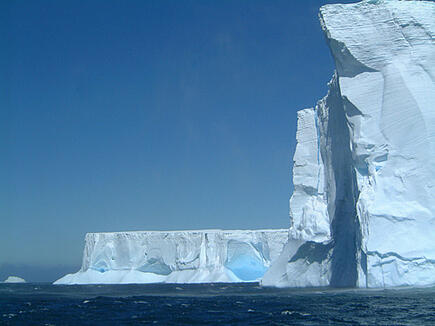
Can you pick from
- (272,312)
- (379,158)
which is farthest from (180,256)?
(272,312)

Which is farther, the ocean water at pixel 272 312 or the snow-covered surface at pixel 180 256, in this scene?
the snow-covered surface at pixel 180 256

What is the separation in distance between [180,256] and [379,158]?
2163cm

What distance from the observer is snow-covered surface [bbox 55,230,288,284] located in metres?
38.2

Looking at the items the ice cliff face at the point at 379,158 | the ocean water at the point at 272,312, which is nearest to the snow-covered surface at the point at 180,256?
the ice cliff face at the point at 379,158

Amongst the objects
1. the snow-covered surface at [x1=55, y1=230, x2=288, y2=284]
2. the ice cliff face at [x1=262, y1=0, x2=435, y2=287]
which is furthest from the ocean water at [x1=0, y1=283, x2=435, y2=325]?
the snow-covered surface at [x1=55, y1=230, x2=288, y2=284]

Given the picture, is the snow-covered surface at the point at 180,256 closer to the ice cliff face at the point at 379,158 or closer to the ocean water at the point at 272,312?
the ice cliff face at the point at 379,158

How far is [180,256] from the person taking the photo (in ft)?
129

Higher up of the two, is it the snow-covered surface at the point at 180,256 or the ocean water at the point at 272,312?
the snow-covered surface at the point at 180,256

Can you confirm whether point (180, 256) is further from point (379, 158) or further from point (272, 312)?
point (272, 312)

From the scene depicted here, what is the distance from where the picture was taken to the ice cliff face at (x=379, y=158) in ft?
61.4

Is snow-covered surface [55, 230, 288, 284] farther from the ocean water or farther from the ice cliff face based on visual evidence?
the ocean water

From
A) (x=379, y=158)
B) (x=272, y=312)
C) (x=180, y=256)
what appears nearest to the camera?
(x=272, y=312)

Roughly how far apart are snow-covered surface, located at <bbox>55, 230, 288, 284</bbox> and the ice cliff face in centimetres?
1391

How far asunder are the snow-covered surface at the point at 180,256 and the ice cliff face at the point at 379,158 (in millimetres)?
13906
